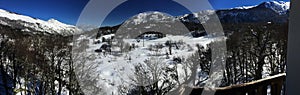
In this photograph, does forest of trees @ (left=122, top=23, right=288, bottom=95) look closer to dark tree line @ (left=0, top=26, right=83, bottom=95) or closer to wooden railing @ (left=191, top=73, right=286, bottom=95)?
dark tree line @ (left=0, top=26, right=83, bottom=95)

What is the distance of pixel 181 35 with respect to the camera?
982cm

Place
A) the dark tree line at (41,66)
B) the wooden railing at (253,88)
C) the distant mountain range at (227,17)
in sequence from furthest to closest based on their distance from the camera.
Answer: the dark tree line at (41,66) < the distant mountain range at (227,17) < the wooden railing at (253,88)

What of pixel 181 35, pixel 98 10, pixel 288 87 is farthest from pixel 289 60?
pixel 181 35

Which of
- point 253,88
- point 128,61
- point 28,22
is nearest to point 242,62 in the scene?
point 128,61

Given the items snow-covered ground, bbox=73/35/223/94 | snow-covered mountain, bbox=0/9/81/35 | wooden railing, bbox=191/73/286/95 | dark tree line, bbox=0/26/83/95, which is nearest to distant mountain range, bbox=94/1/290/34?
snow-covered mountain, bbox=0/9/81/35

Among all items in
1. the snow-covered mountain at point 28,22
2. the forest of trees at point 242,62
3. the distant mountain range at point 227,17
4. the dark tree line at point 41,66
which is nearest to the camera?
the distant mountain range at point 227,17

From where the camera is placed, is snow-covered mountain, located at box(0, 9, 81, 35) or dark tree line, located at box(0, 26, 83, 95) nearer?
snow-covered mountain, located at box(0, 9, 81, 35)

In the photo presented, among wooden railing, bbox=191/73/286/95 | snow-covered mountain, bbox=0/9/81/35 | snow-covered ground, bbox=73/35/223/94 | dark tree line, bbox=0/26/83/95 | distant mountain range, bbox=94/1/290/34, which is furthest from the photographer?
snow-covered ground, bbox=73/35/223/94

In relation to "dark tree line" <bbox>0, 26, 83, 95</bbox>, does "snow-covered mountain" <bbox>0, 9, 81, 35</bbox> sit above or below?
above

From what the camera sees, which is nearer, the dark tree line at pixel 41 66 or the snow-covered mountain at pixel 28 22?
the snow-covered mountain at pixel 28 22

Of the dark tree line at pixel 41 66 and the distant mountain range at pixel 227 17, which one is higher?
the distant mountain range at pixel 227 17

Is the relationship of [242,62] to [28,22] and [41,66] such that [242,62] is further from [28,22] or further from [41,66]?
[28,22]

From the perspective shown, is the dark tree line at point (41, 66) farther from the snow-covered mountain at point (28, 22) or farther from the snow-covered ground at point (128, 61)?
the snow-covered ground at point (128, 61)

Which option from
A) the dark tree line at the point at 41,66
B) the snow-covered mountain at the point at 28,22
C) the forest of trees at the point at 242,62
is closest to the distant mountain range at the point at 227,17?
the forest of trees at the point at 242,62
